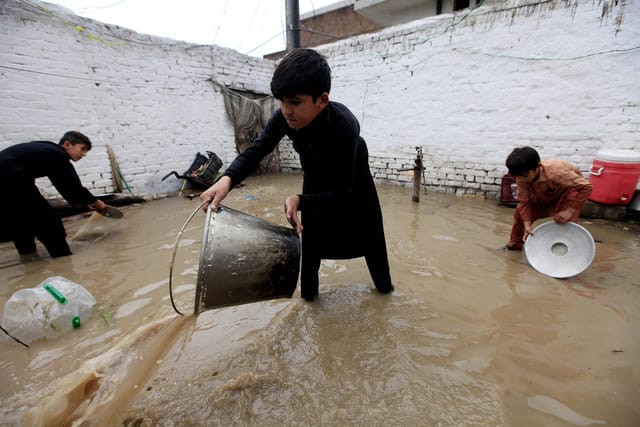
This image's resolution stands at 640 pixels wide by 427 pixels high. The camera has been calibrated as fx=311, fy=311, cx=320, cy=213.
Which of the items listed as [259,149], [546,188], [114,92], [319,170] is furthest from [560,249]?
[114,92]

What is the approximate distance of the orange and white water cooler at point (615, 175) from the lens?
3.86m

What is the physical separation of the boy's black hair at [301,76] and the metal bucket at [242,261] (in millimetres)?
640

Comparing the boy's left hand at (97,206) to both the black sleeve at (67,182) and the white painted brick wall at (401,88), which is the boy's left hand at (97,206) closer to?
the black sleeve at (67,182)

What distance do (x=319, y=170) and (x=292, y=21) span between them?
9.58m

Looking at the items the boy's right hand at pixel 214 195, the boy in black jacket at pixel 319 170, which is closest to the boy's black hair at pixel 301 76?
the boy in black jacket at pixel 319 170

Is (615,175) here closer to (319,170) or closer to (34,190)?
(319,170)

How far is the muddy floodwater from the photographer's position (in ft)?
4.73

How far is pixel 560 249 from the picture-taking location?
2.85 metres

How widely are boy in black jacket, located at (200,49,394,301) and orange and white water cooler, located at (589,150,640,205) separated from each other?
12.0 ft

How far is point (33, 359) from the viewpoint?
1.83 m

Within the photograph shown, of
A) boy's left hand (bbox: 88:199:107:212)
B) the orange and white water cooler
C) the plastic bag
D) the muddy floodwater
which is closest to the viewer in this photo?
the muddy floodwater

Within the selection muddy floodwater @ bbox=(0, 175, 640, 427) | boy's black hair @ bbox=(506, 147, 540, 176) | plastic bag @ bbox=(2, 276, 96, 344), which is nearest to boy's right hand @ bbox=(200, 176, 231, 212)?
muddy floodwater @ bbox=(0, 175, 640, 427)

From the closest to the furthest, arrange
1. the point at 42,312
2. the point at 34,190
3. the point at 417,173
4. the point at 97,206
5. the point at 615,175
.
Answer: the point at 42,312 < the point at 34,190 < the point at 97,206 < the point at 615,175 < the point at 417,173

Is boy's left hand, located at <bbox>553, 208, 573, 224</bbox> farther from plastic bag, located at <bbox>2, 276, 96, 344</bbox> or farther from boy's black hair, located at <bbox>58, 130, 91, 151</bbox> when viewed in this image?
boy's black hair, located at <bbox>58, 130, 91, 151</bbox>
